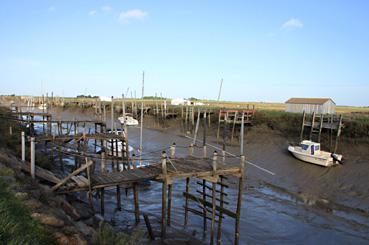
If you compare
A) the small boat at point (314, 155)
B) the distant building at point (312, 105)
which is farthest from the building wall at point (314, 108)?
the small boat at point (314, 155)

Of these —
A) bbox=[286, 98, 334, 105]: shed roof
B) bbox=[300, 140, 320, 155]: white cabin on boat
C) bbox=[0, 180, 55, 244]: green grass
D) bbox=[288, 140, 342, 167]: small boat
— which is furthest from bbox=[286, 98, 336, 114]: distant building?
bbox=[0, 180, 55, 244]: green grass

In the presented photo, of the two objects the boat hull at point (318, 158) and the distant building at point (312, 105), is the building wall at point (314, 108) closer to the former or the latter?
the distant building at point (312, 105)

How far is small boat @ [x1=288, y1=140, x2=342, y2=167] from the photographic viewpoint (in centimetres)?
2567

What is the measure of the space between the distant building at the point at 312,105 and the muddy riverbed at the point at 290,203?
15070mm

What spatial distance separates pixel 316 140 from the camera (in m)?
32.3

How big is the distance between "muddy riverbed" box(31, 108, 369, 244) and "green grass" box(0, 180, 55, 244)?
6788 mm

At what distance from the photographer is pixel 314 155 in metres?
26.5

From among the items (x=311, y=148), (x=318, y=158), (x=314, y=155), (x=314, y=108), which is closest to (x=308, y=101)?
(x=314, y=108)

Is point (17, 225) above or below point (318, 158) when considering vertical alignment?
above

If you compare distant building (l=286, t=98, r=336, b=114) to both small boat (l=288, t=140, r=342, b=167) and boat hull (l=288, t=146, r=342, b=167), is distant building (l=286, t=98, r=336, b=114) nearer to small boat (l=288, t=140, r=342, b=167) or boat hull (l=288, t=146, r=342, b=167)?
small boat (l=288, t=140, r=342, b=167)

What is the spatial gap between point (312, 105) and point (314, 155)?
69.3ft

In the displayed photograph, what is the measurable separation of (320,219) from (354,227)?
168 centimetres

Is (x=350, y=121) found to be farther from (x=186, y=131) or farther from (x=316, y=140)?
(x=186, y=131)

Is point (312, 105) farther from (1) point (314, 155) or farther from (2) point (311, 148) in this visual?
(1) point (314, 155)
